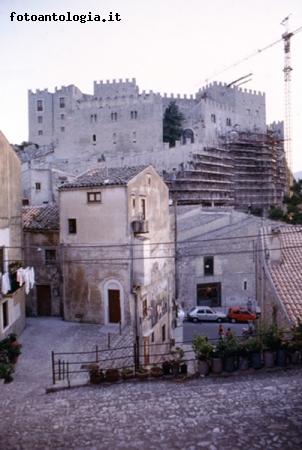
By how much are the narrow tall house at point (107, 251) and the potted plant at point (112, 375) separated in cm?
676

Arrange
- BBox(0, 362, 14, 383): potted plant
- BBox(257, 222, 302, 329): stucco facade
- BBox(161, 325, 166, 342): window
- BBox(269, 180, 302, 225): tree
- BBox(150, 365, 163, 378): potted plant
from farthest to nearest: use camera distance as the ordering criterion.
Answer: BBox(269, 180, 302, 225): tree
BBox(161, 325, 166, 342): window
BBox(257, 222, 302, 329): stucco facade
BBox(150, 365, 163, 378): potted plant
BBox(0, 362, 14, 383): potted plant

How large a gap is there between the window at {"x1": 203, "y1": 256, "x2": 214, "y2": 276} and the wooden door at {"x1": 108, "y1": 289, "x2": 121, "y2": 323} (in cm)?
1387

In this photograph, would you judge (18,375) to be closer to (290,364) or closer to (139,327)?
(139,327)

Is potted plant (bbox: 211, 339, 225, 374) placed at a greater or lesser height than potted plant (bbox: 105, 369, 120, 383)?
greater

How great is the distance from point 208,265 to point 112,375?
21621 millimetres

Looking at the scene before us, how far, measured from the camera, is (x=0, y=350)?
1213 cm

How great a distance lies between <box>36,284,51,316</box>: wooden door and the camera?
23.2m

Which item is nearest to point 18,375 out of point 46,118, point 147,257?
point 147,257

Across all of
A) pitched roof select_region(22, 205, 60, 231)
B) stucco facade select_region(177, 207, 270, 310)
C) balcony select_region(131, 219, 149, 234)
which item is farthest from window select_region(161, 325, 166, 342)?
pitched roof select_region(22, 205, 60, 231)

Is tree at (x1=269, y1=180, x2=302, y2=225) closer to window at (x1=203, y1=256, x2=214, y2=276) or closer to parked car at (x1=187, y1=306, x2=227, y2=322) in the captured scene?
window at (x1=203, y1=256, x2=214, y2=276)

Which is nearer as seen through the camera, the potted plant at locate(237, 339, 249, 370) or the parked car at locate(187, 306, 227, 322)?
the potted plant at locate(237, 339, 249, 370)

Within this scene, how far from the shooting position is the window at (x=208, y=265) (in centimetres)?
3334

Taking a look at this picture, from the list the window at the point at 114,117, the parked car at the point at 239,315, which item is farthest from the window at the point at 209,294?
the window at the point at 114,117

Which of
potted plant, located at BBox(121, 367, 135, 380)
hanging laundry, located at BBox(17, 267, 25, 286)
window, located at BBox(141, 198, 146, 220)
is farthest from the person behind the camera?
window, located at BBox(141, 198, 146, 220)
